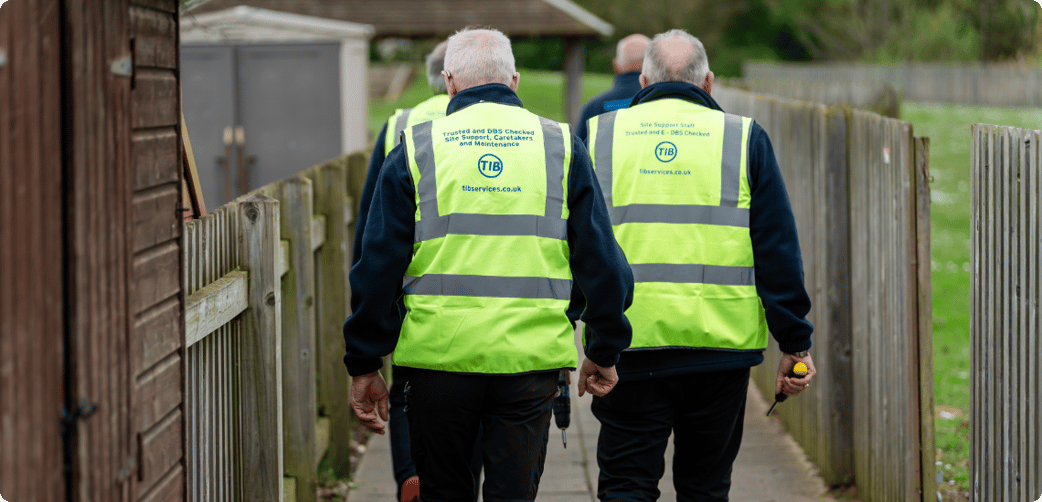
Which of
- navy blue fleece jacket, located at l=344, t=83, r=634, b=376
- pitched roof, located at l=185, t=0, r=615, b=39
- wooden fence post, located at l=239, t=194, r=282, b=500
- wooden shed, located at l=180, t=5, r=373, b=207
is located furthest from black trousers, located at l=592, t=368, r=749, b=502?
pitched roof, located at l=185, t=0, r=615, b=39

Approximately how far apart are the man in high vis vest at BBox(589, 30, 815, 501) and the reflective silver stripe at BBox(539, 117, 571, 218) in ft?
1.91

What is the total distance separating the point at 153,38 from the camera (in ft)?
7.84

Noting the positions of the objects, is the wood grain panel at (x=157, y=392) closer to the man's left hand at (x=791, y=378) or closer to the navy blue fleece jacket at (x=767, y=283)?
the navy blue fleece jacket at (x=767, y=283)

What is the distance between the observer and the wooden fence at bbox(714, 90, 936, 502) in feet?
13.1

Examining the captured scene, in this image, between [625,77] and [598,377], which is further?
[625,77]

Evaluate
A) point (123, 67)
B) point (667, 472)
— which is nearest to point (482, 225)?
point (123, 67)

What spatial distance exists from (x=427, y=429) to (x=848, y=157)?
8.79ft

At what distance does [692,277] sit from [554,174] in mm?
760

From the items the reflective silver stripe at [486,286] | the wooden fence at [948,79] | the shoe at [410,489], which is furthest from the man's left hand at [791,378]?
the wooden fence at [948,79]

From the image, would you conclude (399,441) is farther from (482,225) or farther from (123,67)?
(123,67)

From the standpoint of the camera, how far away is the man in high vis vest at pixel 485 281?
9.99 feet

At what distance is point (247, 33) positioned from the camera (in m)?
10.9

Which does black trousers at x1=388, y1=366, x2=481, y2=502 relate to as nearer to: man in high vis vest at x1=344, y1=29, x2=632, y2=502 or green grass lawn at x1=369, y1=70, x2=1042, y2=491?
man in high vis vest at x1=344, y1=29, x2=632, y2=502

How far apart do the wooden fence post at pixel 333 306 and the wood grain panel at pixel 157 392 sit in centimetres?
282
